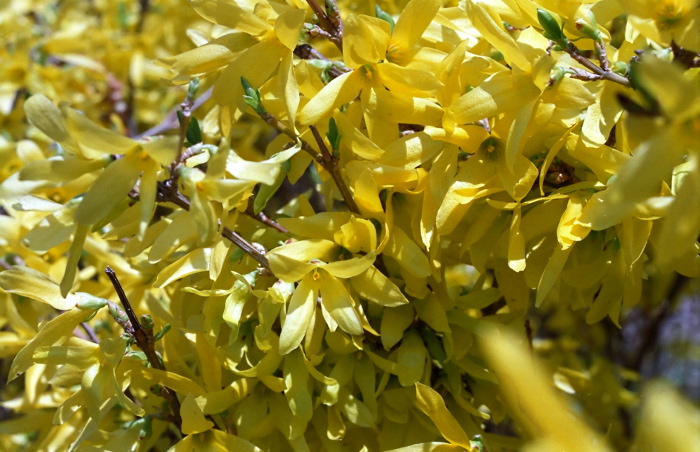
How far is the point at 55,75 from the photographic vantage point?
1.87 metres

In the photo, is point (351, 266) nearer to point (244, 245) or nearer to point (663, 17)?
point (244, 245)

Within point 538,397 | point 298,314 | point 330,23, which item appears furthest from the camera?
point 330,23

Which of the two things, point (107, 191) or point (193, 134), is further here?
point (193, 134)

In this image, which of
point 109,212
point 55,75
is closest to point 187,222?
point 109,212

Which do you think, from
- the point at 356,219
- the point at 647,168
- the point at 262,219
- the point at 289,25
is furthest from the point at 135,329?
the point at 647,168

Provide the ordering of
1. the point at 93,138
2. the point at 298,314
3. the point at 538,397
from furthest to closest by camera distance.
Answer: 1. the point at 298,314
2. the point at 93,138
3. the point at 538,397

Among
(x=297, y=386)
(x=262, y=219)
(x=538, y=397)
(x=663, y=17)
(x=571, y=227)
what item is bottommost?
(x=297, y=386)

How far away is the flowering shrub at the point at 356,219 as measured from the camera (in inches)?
29.4

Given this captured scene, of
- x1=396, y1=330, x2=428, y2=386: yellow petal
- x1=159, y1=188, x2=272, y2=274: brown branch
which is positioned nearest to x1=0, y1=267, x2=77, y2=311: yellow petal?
x1=159, y1=188, x2=272, y2=274: brown branch

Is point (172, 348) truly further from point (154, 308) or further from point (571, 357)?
point (571, 357)

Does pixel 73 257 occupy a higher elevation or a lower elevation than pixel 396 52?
lower

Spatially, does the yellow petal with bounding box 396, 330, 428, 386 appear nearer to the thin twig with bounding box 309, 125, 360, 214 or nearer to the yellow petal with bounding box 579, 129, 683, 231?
the thin twig with bounding box 309, 125, 360, 214

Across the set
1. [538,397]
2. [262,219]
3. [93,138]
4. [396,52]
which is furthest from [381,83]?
[538,397]

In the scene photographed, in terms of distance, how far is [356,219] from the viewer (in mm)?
821
